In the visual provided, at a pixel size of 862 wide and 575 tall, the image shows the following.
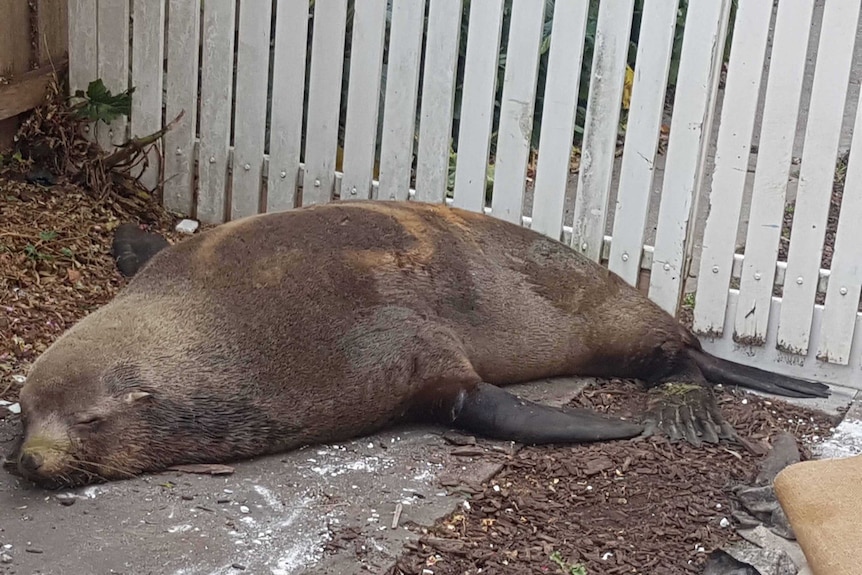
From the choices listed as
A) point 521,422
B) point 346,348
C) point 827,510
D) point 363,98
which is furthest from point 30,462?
point 363,98

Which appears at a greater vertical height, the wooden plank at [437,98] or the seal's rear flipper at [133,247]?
the wooden plank at [437,98]

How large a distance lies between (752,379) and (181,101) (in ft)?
11.6

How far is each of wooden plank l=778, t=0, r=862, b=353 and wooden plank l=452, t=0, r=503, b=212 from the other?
155 cm

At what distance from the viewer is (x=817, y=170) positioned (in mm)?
5727

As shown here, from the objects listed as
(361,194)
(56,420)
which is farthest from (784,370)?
(56,420)

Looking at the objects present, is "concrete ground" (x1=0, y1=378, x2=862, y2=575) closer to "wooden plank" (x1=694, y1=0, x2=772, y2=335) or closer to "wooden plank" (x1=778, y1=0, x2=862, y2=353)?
"wooden plank" (x1=694, y1=0, x2=772, y2=335)

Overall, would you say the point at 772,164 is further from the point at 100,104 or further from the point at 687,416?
the point at 100,104

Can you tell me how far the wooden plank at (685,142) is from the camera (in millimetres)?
5762

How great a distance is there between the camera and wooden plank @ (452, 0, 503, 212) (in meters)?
6.16

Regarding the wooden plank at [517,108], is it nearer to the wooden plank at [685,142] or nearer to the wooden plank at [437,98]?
the wooden plank at [437,98]

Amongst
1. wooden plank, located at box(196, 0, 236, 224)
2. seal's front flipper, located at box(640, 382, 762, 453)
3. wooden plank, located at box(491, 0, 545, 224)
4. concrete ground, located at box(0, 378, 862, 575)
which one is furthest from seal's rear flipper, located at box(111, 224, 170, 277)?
seal's front flipper, located at box(640, 382, 762, 453)

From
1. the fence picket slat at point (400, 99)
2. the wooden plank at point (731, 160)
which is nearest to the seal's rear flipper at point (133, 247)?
the fence picket slat at point (400, 99)

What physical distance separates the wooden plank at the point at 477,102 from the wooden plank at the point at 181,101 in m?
1.65

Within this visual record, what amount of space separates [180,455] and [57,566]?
77 cm
